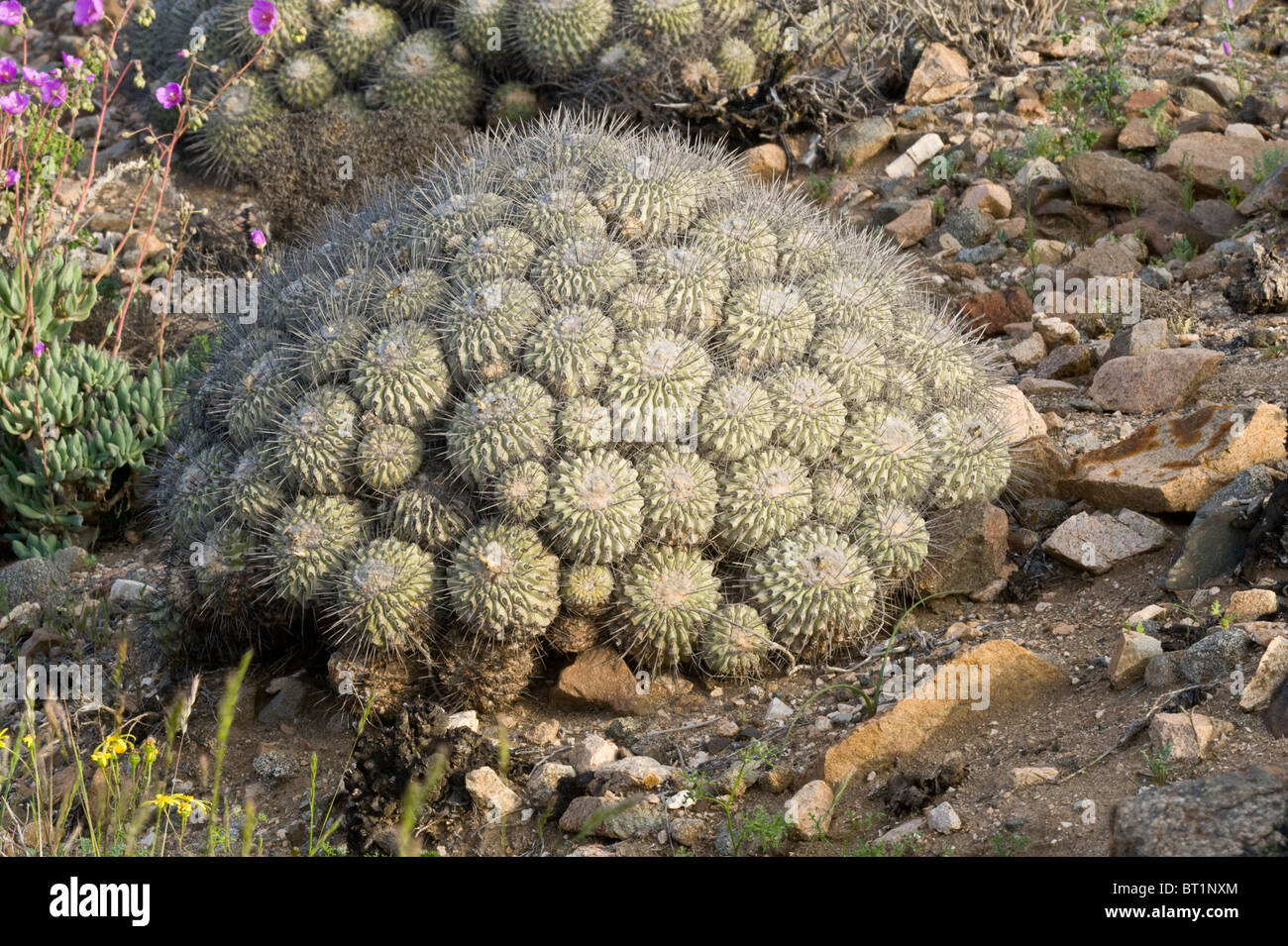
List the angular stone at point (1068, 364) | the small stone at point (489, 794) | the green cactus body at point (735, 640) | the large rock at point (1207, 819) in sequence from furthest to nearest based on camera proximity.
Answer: the angular stone at point (1068, 364), the green cactus body at point (735, 640), the small stone at point (489, 794), the large rock at point (1207, 819)

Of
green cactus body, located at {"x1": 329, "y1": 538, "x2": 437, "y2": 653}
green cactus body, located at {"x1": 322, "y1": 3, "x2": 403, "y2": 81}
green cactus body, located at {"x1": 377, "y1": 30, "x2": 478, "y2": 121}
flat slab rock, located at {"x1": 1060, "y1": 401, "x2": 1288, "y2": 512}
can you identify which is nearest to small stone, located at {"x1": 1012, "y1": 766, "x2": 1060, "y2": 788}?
flat slab rock, located at {"x1": 1060, "y1": 401, "x2": 1288, "y2": 512}

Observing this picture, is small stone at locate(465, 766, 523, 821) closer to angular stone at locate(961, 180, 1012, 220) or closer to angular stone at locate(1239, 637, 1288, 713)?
angular stone at locate(1239, 637, 1288, 713)

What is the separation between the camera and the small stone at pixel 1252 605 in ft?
11.3

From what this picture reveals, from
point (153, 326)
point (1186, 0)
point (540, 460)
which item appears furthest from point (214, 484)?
point (1186, 0)

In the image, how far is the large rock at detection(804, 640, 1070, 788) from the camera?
133 inches

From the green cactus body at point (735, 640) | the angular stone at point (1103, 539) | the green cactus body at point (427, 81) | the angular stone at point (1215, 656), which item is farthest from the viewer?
the green cactus body at point (427, 81)

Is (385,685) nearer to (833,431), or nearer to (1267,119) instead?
(833,431)

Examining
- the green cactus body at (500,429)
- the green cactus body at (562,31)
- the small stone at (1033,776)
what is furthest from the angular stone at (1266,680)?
the green cactus body at (562,31)

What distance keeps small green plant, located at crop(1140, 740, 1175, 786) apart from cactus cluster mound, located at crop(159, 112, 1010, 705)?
1168 mm

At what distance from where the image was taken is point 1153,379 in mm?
4965

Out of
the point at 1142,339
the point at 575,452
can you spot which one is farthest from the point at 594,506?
the point at 1142,339

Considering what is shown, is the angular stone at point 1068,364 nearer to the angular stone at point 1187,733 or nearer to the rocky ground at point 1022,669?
the rocky ground at point 1022,669

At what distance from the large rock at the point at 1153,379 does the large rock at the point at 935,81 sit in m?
3.04

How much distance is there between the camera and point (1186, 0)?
8.19 meters
